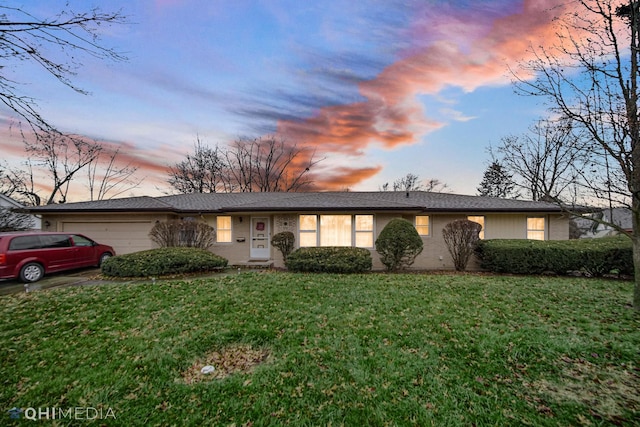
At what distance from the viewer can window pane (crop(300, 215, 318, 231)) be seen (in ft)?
35.4

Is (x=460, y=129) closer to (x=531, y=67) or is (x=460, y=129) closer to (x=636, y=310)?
(x=531, y=67)

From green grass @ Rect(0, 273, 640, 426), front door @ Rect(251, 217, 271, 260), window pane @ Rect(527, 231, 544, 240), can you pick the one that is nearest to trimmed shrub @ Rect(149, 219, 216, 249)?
front door @ Rect(251, 217, 271, 260)

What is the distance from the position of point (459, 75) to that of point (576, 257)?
7747mm

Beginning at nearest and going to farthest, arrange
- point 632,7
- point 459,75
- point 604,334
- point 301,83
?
point 604,334
point 632,7
point 459,75
point 301,83

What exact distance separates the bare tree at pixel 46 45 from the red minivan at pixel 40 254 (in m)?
6.23

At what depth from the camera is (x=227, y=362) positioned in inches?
142

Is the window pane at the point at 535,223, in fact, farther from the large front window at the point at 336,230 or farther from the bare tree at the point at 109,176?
the bare tree at the point at 109,176

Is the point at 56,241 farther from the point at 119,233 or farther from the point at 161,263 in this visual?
the point at 161,263

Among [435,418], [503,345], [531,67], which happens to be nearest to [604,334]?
[503,345]

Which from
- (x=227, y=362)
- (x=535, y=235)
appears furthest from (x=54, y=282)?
(x=535, y=235)

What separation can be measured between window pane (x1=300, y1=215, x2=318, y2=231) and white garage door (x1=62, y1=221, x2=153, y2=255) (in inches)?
271

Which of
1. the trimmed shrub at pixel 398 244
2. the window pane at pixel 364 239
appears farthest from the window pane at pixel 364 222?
the trimmed shrub at pixel 398 244

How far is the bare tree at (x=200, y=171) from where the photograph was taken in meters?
26.7

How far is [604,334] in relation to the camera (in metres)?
4.14
